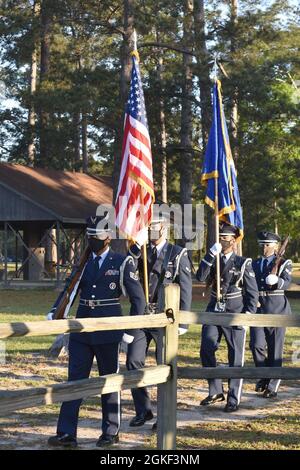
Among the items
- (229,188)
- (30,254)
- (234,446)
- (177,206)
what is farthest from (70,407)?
(177,206)

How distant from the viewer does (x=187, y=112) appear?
117 feet

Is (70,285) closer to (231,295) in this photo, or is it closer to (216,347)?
(216,347)

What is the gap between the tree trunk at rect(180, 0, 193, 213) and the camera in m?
34.5

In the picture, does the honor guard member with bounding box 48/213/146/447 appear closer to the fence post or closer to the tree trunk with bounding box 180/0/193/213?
the fence post

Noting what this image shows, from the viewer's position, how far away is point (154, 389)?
1115 cm

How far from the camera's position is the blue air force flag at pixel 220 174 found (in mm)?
12180

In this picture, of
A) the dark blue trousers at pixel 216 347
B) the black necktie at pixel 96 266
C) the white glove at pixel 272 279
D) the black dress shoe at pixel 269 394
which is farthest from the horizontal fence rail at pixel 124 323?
the white glove at pixel 272 279

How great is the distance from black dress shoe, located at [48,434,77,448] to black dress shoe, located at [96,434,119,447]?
23 cm

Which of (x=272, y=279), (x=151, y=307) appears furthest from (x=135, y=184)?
(x=272, y=279)

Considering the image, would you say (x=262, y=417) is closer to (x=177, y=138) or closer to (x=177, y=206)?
(x=177, y=206)

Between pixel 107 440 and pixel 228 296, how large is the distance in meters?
3.10

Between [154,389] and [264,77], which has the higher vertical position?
[264,77]
